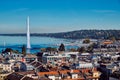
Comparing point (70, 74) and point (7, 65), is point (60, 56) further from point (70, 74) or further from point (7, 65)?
point (70, 74)

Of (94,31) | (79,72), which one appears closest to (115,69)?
(79,72)

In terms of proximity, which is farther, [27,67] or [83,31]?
[83,31]

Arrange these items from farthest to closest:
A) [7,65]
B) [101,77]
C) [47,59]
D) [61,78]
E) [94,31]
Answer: [94,31], [47,59], [7,65], [101,77], [61,78]

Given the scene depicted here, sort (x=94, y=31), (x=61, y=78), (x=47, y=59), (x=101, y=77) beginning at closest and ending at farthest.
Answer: (x=61, y=78) → (x=101, y=77) → (x=47, y=59) → (x=94, y=31)

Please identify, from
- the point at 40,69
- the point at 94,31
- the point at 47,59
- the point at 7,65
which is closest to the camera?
the point at 40,69

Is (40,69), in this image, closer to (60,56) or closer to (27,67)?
(27,67)

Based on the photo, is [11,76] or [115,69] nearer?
[11,76]

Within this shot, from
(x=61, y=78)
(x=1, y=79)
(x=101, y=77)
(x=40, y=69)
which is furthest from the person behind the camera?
(x=40, y=69)

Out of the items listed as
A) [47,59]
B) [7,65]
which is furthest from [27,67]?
[47,59]
